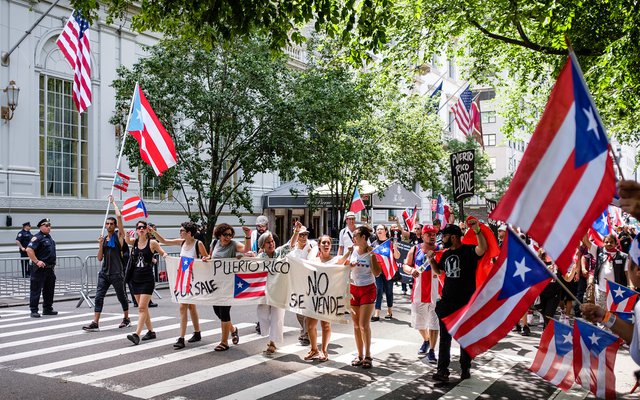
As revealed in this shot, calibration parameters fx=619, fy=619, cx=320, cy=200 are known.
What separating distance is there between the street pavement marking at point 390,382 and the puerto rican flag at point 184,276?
370cm

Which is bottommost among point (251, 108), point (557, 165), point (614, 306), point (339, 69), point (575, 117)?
point (614, 306)

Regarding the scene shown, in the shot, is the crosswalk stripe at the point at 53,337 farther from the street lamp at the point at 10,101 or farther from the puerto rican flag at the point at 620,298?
the street lamp at the point at 10,101

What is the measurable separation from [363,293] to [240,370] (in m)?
1.92

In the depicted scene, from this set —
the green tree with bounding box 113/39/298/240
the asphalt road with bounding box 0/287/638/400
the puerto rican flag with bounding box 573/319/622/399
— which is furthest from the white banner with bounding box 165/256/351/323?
the green tree with bounding box 113/39/298/240

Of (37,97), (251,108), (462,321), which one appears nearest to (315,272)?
(462,321)

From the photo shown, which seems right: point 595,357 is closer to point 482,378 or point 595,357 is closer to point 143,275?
point 482,378

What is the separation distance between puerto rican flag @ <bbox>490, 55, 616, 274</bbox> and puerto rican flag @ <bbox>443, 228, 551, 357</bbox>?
66 cm

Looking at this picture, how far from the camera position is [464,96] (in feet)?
94.7

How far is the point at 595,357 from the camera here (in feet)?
18.8

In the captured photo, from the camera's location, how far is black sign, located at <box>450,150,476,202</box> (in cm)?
1127

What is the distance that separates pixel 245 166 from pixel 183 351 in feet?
37.5

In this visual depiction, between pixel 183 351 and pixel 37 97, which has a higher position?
pixel 37 97

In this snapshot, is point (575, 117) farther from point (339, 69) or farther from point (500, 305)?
point (339, 69)

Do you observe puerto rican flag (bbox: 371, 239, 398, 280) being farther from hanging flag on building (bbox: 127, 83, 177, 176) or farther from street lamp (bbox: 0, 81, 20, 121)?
street lamp (bbox: 0, 81, 20, 121)
